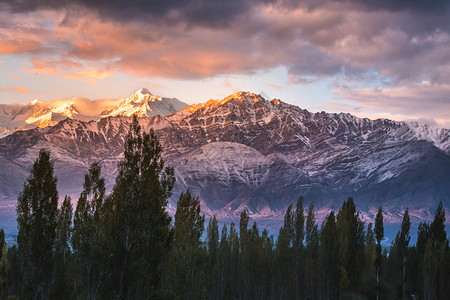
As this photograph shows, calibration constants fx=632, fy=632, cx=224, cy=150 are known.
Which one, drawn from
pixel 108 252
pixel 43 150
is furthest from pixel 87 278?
pixel 43 150

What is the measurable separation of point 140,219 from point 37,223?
9.95m

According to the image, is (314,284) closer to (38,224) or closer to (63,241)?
(63,241)

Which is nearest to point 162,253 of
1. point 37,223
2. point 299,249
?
point 37,223

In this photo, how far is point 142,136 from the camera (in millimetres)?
63250

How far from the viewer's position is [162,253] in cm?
6169

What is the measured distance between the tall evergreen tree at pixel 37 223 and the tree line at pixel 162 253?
10 centimetres

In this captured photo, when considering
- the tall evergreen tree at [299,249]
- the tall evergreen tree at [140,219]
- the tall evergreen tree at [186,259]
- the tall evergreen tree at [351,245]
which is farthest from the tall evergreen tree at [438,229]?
the tall evergreen tree at [140,219]

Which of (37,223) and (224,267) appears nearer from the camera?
(37,223)

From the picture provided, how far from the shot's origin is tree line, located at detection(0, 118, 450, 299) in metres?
60.3

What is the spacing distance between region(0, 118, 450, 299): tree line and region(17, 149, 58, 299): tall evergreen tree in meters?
0.10

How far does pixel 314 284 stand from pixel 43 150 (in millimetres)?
74260

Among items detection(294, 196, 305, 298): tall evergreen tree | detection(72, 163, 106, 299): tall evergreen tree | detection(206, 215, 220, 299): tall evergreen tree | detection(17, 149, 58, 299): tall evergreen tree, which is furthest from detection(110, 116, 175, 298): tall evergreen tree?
detection(294, 196, 305, 298): tall evergreen tree

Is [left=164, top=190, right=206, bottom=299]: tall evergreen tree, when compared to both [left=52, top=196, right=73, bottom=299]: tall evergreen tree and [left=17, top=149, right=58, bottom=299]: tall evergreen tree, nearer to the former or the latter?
[left=17, top=149, right=58, bottom=299]: tall evergreen tree

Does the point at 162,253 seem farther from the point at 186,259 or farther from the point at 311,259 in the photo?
the point at 311,259
